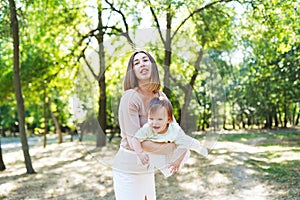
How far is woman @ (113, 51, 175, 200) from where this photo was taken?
7.77 ft

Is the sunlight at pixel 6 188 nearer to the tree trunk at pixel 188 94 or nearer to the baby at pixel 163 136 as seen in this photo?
the tree trunk at pixel 188 94

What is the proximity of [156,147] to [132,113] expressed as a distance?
263 millimetres

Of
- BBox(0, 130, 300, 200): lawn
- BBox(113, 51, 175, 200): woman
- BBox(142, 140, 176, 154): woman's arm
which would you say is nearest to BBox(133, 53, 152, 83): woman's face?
BBox(113, 51, 175, 200): woman

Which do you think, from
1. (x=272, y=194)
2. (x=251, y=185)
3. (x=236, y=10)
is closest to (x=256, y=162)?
(x=251, y=185)

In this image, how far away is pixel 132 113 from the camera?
2352mm

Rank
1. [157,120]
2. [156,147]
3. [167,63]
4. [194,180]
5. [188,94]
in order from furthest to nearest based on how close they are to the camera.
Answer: [194,180]
[167,63]
[188,94]
[156,147]
[157,120]

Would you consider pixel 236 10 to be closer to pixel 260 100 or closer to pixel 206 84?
pixel 206 84

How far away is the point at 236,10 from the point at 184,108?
763 centimetres

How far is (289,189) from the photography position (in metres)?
6.46

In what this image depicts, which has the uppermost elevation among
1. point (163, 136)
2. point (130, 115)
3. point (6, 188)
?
point (130, 115)

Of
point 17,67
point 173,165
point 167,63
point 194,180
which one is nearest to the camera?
point 173,165

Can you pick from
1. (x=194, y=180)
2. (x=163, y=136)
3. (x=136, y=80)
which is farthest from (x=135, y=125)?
(x=194, y=180)

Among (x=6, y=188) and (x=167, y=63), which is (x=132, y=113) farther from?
(x=6, y=188)

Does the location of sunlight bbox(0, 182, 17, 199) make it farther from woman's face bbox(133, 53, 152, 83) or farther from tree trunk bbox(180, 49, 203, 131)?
woman's face bbox(133, 53, 152, 83)
